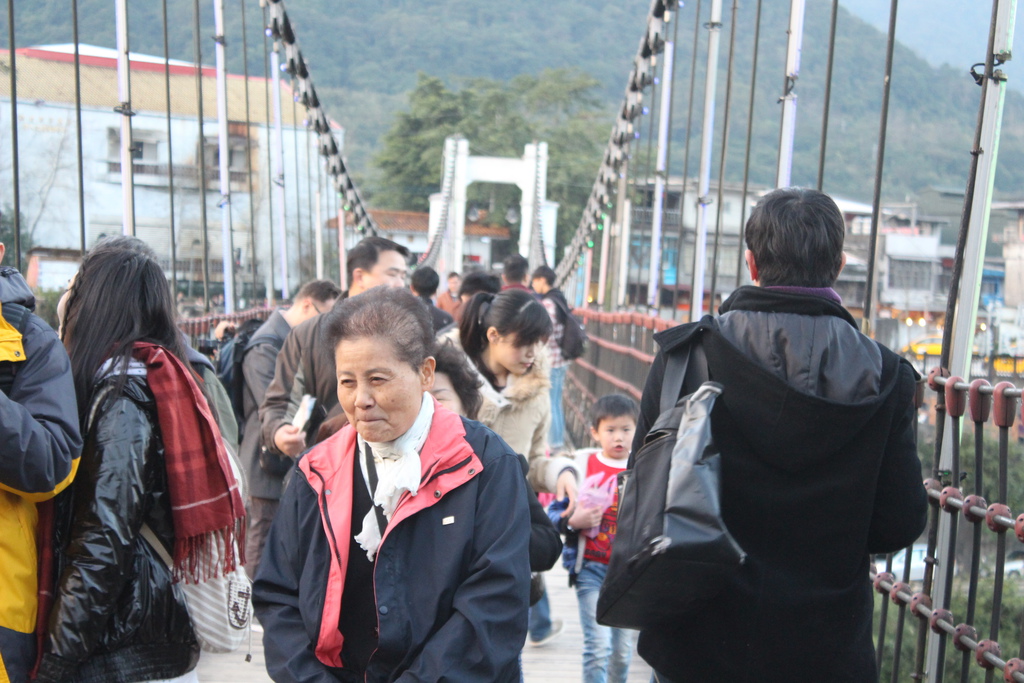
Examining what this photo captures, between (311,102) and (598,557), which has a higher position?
(311,102)

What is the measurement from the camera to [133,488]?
1.82 meters

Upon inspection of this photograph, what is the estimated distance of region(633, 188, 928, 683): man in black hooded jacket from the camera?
161cm

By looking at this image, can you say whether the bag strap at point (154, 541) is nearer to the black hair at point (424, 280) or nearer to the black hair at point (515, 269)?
the black hair at point (424, 280)

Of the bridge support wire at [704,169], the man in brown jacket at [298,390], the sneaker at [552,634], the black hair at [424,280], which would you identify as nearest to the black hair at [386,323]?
the man in brown jacket at [298,390]

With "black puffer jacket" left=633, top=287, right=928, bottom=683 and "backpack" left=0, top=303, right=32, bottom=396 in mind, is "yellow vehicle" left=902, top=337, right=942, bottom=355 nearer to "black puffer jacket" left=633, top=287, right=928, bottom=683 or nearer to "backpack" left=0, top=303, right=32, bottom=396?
"black puffer jacket" left=633, top=287, right=928, bottom=683

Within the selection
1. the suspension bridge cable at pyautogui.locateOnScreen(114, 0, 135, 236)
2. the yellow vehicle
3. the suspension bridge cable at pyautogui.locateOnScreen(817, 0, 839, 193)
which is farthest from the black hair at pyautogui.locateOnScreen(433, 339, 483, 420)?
the suspension bridge cable at pyautogui.locateOnScreen(114, 0, 135, 236)

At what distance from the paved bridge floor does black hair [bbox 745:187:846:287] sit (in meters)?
2.11

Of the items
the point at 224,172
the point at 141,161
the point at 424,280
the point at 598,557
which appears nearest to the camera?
the point at 598,557

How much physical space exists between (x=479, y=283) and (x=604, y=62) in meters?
60.2

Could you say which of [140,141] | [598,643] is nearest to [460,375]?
[598,643]

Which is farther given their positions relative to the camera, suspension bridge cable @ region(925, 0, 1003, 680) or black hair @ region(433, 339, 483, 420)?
suspension bridge cable @ region(925, 0, 1003, 680)

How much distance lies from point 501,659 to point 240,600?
30.1 inches

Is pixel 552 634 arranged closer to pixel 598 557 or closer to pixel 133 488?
pixel 598 557

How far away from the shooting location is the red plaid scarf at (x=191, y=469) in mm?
1931
